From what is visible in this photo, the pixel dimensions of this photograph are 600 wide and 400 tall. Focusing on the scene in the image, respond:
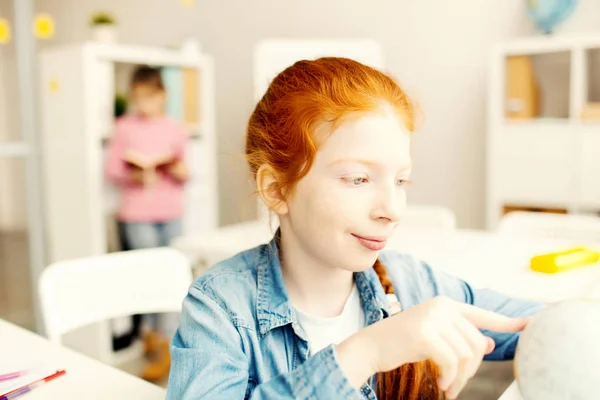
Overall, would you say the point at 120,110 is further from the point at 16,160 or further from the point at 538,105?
the point at 538,105

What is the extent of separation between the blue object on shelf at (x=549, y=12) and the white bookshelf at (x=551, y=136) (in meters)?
0.18

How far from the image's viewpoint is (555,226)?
1898 millimetres

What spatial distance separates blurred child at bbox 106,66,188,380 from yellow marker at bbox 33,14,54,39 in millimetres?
1637

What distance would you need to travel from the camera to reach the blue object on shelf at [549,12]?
2541 mm

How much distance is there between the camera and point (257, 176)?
0.85 metres

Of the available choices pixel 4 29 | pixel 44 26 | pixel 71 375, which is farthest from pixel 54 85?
pixel 71 375

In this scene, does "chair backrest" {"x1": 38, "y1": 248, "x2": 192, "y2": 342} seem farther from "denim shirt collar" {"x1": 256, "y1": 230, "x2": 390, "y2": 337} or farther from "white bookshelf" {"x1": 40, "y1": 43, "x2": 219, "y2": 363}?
"white bookshelf" {"x1": 40, "y1": 43, "x2": 219, "y2": 363}

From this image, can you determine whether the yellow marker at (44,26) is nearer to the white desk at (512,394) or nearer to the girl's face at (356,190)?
the girl's face at (356,190)

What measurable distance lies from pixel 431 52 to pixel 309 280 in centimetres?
245

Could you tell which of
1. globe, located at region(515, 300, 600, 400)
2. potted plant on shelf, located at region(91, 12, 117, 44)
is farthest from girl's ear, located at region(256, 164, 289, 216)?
potted plant on shelf, located at region(91, 12, 117, 44)

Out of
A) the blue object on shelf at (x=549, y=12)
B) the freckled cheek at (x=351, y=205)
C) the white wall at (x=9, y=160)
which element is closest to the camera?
the freckled cheek at (x=351, y=205)

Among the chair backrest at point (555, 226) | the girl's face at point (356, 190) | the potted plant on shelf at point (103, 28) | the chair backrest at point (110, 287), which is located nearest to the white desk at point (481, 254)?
the chair backrest at point (555, 226)

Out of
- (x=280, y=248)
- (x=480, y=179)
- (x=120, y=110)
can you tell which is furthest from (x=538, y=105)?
(x=280, y=248)

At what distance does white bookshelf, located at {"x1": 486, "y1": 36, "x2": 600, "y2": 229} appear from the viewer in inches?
95.0
